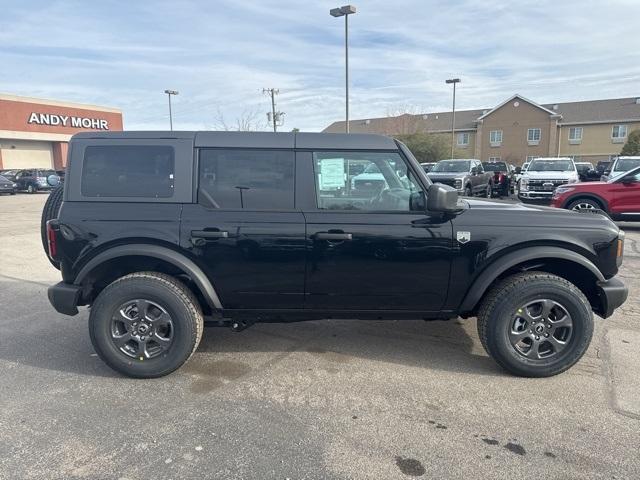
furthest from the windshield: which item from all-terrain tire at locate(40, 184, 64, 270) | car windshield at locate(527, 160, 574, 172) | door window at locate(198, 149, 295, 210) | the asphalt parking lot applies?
all-terrain tire at locate(40, 184, 64, 270)

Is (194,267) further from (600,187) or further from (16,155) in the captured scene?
(16,155)

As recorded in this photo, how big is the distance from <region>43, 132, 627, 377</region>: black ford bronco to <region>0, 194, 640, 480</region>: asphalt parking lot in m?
0.36

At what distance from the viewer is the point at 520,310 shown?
3600mm

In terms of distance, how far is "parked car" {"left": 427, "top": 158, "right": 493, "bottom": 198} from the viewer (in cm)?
1677

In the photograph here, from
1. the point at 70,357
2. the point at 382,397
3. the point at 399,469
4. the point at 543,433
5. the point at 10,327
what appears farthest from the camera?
the point at 10,327

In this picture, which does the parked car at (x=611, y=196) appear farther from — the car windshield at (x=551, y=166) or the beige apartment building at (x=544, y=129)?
the beige apartment building at (x=544, y=129)

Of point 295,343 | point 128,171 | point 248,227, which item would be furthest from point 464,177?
point 128,171

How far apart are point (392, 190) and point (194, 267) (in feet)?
5.44

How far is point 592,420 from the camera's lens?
10.0 ft

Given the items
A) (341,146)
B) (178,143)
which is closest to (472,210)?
(341,146)

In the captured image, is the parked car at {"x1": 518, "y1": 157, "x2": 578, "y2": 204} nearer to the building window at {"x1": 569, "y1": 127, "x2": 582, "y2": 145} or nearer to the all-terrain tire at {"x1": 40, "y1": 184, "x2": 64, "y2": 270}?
the all-terrain tire at {"x1": 40, "y1": 184, "x2": 64, "y2": 270}

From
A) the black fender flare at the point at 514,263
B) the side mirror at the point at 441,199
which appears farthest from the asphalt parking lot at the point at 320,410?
the side mirror at the point at 441,199

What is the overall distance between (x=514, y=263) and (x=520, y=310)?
1.22 ft

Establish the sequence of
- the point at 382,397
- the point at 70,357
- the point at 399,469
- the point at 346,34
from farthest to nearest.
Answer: the point at 346,34 → the point at 70,357 → the point at 382,397 → the point at 399,469
